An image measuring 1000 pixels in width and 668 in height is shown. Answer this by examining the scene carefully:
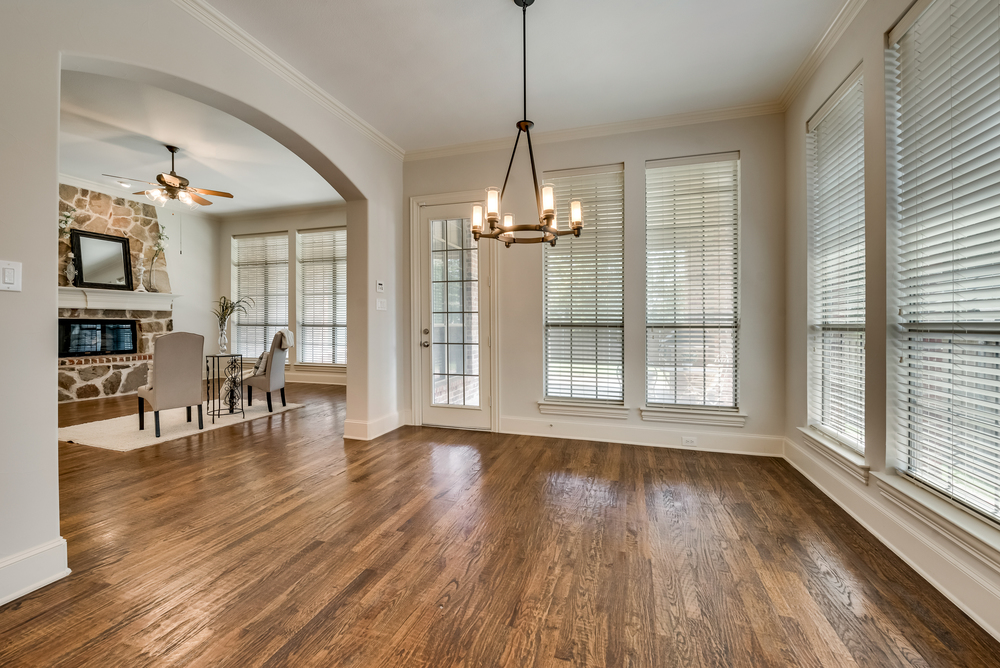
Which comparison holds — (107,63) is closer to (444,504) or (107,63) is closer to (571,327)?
(444,504)

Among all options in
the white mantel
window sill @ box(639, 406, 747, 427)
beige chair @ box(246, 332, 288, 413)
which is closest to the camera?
window sill @ box(639, 406, 747, 427)

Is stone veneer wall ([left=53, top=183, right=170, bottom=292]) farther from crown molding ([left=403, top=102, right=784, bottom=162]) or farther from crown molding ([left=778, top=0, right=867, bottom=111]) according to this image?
crown molding ([left=778, top=0, right=867, bottom=111])

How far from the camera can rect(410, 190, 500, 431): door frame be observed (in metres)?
4.21

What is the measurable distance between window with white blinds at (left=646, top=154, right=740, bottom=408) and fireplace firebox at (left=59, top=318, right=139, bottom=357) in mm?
7398

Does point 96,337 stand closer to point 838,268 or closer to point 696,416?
point 696,416

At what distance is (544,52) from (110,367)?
23.5 feet

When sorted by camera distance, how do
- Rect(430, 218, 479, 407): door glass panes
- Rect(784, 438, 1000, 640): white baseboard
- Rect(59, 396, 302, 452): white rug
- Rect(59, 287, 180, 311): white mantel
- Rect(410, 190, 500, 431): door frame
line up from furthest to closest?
Rect(59, 287, 180, 311): white mantel, Rect(430, 218, 479, 407): door glass panes, Rect(410, 190, 500, 431): door frame, Rect(59, 396, 302, 452): white rug, Rect(784, 438, 1000, 640): white baseboard

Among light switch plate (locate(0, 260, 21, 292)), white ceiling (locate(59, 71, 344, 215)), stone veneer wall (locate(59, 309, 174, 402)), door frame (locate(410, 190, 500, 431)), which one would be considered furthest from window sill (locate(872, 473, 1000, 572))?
stone veneer wall (locate(59, 309, 174, 402))

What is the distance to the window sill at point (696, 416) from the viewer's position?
3.60 m

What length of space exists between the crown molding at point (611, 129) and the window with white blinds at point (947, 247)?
1.48 m

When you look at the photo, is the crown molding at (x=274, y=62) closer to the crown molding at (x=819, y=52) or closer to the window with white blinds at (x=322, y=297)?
the crown molding at (x=819, y=52)

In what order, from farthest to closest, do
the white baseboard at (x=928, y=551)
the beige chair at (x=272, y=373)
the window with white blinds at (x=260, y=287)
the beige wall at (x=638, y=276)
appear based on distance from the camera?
the window with white blinds at (x=260, y=287) → the beige chair at (x=272, y=373) → the beige wall at (x=638, y=276) → the white baseboard at (x=928, y=551)

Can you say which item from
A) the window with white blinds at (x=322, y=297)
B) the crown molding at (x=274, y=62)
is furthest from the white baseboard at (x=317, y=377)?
the crown molding at (x=274, y=62)

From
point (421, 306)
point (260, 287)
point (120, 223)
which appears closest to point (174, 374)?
point (421, 306)
